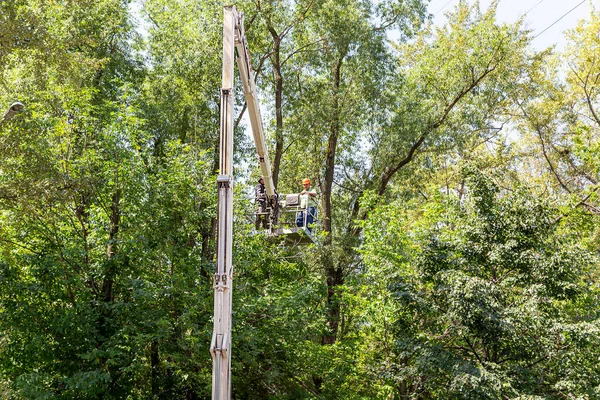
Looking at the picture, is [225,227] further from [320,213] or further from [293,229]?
[320,213]

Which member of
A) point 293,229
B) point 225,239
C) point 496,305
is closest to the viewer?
point 225,239

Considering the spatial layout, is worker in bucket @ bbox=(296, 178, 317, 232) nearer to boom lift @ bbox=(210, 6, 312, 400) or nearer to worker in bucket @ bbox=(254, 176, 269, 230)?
worker in bucket @ bbox=(254, 176, 269, 230)

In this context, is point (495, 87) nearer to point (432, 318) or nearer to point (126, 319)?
point (432, 318)

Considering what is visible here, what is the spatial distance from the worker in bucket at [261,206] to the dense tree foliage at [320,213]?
2.31ft

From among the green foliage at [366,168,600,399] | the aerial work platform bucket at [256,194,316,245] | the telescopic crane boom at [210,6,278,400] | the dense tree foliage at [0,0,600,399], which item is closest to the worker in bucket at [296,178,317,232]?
the aerial work platform bucket at [256,194,316,245]

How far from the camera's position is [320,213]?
23281mm

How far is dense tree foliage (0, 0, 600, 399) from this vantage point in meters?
13.0

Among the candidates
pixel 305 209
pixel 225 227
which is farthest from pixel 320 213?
pixel 225 227

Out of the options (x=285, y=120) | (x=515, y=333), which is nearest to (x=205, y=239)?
(x=285, y=120)

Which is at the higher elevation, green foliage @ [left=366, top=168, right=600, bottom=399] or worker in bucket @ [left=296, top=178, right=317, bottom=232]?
worker in bucket @ [left=296, top=178, right=317, bottom=232]

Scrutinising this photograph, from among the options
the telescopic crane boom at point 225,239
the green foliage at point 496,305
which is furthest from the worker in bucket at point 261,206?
the telescopic crane boom at point 225,239

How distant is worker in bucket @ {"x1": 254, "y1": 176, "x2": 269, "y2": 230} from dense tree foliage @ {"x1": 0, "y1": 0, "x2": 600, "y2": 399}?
0.70 m

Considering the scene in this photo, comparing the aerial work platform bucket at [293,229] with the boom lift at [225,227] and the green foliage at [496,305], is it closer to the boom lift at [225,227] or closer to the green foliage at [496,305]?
the green foliage at [496,305]

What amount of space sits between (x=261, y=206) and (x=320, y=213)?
6.32 m
